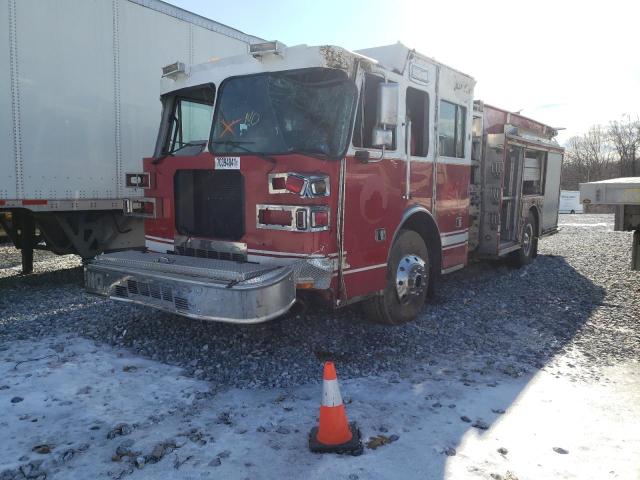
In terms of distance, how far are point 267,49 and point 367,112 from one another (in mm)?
1007

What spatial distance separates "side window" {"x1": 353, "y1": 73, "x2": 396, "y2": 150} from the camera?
177 inches

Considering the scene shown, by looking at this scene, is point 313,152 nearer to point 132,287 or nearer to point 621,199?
point 132,287

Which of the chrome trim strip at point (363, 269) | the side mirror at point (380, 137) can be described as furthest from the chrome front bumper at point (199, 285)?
the side mirror at point (380, 137)

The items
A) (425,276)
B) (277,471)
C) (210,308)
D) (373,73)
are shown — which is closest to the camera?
Answer: (277,471)

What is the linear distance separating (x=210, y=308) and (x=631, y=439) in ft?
9.67

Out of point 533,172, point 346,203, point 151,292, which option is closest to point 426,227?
point 346,203

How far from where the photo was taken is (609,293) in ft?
24.1

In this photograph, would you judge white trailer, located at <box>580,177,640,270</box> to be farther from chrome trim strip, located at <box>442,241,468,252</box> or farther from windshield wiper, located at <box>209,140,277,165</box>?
windshield wiper, located at <box>209,140,277,165</box>

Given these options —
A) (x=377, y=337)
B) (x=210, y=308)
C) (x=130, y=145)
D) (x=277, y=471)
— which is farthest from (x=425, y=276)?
(x=130, y=145)

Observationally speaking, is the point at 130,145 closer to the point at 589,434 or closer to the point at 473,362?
the point at 473,362

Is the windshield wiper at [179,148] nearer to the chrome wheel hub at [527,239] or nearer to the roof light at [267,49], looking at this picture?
the roof light at [267,49]

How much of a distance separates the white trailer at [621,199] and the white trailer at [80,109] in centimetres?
540

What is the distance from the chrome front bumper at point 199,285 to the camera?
3.82m

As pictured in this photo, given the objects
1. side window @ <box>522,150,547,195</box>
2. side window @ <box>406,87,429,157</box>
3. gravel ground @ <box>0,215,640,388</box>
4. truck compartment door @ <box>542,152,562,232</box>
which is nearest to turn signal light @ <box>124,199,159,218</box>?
gravel ground @ <box>0,215,640,388</box>
